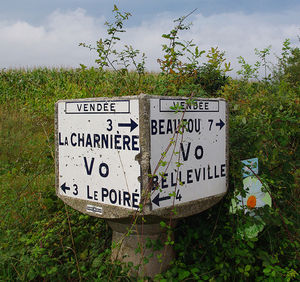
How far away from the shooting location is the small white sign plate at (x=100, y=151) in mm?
2584

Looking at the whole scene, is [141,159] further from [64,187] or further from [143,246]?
[64,187]

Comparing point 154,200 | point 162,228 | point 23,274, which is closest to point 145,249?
point 162,228

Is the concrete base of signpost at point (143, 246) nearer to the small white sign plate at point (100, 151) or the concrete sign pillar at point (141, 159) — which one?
the concrete sign pillar at point (141, 159)

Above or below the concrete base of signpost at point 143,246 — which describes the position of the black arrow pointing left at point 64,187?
above

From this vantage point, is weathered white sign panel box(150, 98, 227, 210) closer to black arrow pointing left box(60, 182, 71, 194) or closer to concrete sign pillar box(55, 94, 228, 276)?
→ concrete sign pillar box(55, 94, 228, 276)

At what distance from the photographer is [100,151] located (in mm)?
2814

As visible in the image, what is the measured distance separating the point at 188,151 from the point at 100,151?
67 centimetres

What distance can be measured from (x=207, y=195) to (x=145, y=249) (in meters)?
0.66

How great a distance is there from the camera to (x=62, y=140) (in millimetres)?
3143

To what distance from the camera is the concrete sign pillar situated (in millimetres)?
2559

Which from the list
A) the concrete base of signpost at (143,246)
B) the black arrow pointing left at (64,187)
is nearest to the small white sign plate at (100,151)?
the black arrow pointing left at (64,187)

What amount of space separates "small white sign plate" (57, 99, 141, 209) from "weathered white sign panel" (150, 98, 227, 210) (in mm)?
153

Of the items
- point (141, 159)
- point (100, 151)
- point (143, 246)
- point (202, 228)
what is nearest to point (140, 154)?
point (141, 159)

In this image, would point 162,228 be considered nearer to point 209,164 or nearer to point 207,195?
point 207,195
